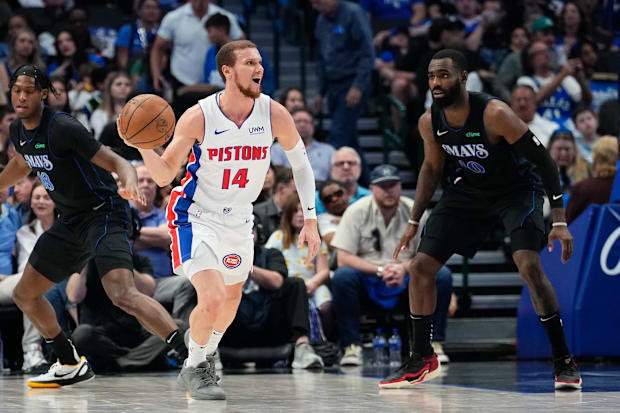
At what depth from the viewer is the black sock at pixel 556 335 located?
7395 mm

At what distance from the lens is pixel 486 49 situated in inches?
615

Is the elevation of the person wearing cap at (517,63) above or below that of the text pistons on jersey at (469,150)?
above

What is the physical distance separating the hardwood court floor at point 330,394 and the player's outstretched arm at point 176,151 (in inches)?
54.7

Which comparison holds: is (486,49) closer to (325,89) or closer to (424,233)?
(325,89)

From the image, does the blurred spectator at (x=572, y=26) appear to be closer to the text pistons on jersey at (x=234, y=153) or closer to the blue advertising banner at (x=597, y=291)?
the blue advertising banner at (x=597, y=291)

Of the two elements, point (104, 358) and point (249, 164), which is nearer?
point (249, 164)

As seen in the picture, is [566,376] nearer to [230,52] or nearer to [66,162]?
[230,52]

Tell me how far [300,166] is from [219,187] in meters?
0.59

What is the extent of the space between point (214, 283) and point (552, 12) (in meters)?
12.4

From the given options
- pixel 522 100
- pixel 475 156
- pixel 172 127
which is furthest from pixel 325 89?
pixel 172 127

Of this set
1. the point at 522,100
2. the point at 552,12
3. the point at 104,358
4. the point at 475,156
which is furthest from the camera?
the point at 552,12

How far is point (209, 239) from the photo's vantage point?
6.62m

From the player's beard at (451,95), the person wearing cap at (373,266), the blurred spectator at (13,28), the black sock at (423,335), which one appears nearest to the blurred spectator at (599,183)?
the person wearing cap at (373,266)

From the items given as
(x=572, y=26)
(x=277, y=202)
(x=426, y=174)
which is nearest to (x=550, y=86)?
(x=572, y=26)
